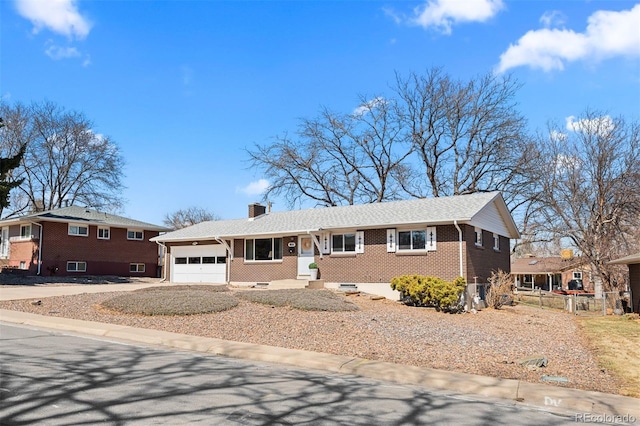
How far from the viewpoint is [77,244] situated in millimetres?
33781

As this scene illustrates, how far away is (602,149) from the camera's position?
96.5 ft

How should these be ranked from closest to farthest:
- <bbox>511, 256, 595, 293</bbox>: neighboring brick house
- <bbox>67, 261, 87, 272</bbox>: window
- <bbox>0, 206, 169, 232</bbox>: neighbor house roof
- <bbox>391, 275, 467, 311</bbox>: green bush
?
1. <bbox>391, 275, 467, 311</bbox>: green bush
2. <bbox>0, 206, 169, 232</bbox>: neighbor house roof
3. <bbox>67, 261, 87, 272</bbox>: window
4. <bbox>511, 256, 595, 293</bbox>: neighboring brick house

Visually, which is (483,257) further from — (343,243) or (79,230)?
(79,230)

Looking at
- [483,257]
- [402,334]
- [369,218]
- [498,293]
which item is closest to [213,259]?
[369,218]

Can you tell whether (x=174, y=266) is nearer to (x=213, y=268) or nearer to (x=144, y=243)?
(x=213, y=268)

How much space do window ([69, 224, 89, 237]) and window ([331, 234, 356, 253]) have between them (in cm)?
1936

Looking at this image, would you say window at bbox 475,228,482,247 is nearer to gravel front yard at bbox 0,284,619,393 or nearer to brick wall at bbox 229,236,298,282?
gravel front yard at bbox 0,284,619,393

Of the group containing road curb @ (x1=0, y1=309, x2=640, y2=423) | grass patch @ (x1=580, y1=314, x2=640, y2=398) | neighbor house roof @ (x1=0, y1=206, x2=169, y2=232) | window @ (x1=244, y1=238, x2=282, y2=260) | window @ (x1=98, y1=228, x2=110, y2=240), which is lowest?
grass patch @ (x1=580, y1=314, x2=640, y2=398)

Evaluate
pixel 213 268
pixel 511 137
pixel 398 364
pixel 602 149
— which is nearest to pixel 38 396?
pixel 398 364

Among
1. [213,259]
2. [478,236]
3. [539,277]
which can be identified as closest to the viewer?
[478,236]

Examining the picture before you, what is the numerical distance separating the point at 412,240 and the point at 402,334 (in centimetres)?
1008

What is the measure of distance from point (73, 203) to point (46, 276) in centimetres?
1733

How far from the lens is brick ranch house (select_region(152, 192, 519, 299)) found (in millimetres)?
21344

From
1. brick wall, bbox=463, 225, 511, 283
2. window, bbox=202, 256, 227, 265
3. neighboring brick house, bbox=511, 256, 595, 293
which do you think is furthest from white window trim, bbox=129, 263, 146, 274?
neighboring brick house, bbox=511, 256, 595, 293
